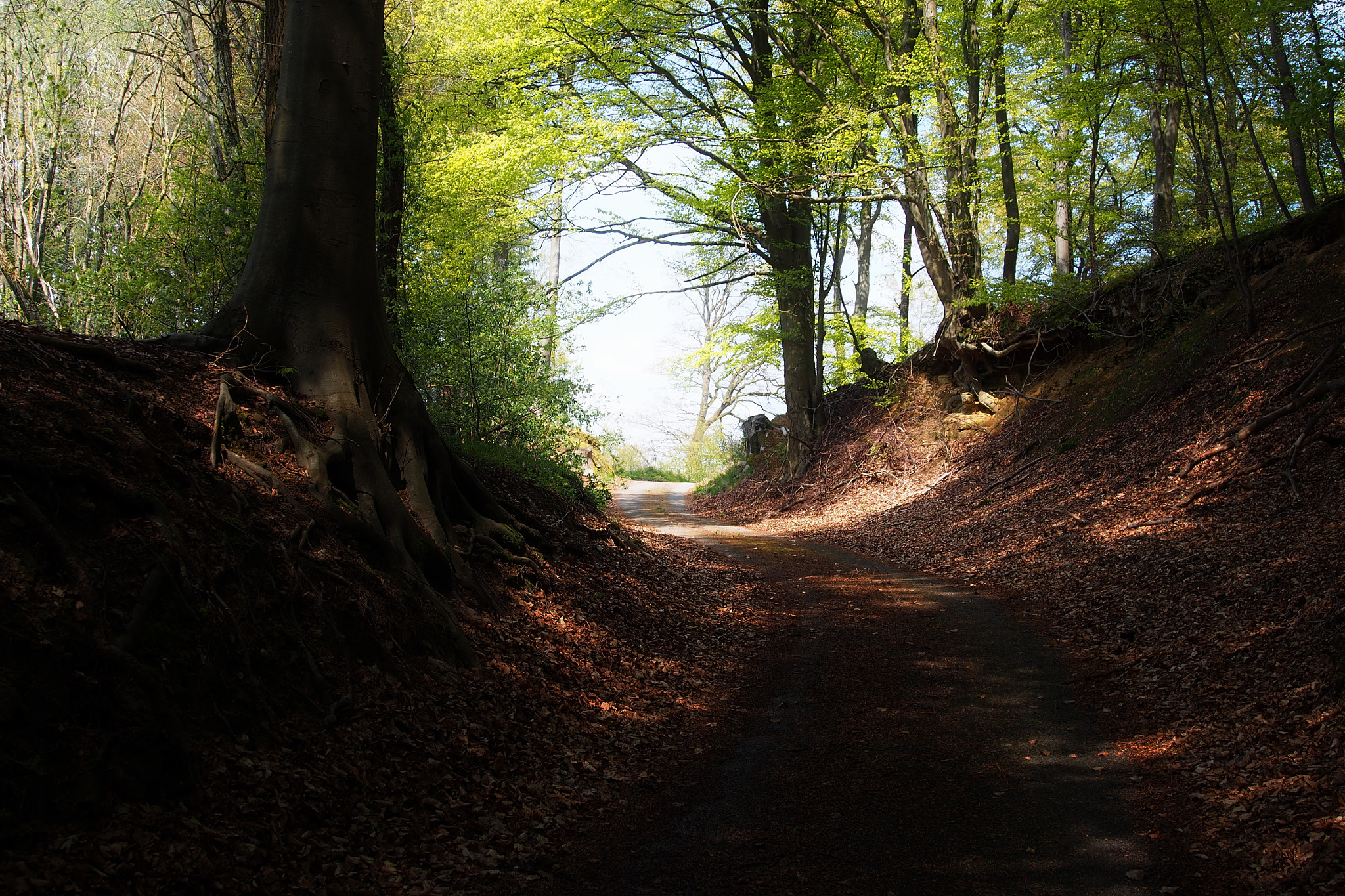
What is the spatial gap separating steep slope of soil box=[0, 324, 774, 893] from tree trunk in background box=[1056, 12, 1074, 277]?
1708 centimetres

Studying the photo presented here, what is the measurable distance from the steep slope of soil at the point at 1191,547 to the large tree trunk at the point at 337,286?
573 cm

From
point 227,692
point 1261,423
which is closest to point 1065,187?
point 1261,423

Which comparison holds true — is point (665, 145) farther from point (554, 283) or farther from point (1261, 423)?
point (1261, 423)

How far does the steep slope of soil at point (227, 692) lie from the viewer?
11.0 ft

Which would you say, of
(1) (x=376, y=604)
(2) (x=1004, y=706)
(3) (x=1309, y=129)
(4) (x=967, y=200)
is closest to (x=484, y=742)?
(1) (x=376, y=604)

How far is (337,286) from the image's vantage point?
7.17 meters

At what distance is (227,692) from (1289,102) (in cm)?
1504

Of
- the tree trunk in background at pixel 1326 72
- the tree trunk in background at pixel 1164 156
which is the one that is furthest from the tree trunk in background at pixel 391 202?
the tree trunk in background at pixel 1164 156

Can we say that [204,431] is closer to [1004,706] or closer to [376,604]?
[376,604]

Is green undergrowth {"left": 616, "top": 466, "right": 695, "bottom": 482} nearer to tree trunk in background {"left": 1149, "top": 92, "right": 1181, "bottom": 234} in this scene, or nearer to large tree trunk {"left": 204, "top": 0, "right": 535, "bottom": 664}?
tree trunk in background {"left": 1149, "top": 92, "right": 1181, "bottom": 234}

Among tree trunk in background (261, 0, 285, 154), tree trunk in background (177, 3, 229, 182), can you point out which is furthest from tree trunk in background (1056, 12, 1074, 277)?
tree trunk in background (177, 3, 229, 182)

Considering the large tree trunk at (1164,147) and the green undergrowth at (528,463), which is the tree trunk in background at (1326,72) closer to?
the large tree trunk at (1164,147)

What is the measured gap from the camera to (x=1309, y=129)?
1126 centimetres

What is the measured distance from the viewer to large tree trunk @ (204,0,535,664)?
6805 mm
